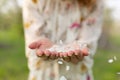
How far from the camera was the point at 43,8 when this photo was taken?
2672mm

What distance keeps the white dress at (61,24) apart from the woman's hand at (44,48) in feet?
0.19

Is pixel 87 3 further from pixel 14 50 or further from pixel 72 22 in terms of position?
pixel 14 50

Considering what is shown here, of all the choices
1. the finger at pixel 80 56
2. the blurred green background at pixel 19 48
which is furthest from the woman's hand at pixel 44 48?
the blurred green background at pixel 19 48

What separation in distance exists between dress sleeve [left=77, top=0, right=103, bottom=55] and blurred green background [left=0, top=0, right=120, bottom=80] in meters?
2.10

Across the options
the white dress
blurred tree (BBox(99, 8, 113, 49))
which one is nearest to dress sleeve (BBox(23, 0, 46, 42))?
the white dress

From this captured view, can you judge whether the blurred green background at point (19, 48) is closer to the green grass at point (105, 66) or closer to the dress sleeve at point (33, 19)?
the green grass at point (105, 66)

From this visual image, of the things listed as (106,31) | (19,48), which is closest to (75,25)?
(19,48)

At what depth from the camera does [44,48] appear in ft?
8.36

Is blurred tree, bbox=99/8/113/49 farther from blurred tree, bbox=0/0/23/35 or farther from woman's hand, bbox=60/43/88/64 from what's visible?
woman's hand, bbox=60/43/88/64

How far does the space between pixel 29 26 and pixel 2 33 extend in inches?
216

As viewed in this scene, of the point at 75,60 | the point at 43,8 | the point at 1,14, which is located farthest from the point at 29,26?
the point at 1,14

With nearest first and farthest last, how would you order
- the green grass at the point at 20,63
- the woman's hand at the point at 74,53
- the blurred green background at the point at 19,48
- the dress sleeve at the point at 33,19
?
1. the woman's hand at the point at 74,53
2. the dress sleeve at the point at 33,19
3. the green grass at the point at 20,63
4. the blurred green background at the point at 19,48

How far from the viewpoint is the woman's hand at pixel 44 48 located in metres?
2.51

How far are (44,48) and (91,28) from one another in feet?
0.91
